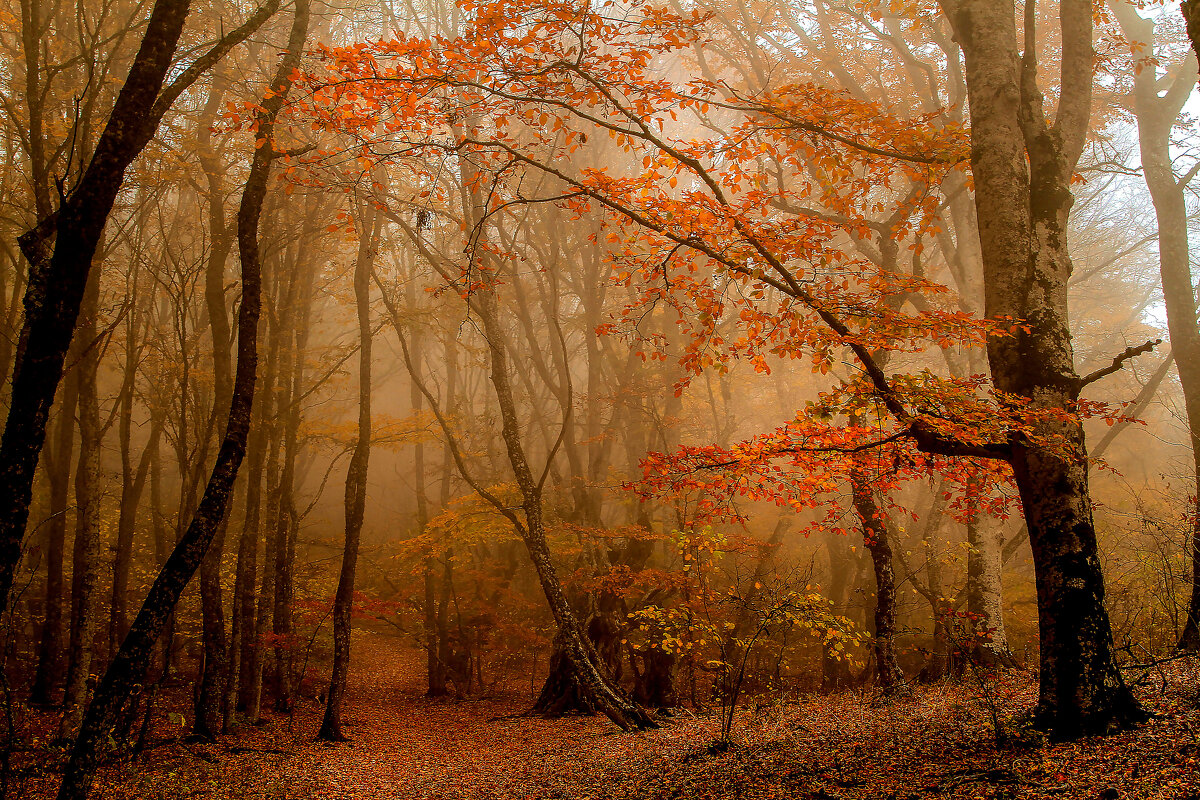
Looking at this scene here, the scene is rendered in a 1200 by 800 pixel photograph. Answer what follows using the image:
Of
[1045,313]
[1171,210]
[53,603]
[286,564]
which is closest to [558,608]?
[286,564]

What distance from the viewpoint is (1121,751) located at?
3686 millimetres

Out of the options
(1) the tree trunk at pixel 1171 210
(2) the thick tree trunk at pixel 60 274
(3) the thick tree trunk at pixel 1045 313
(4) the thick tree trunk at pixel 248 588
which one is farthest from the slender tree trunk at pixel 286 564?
(1) the tree trunk at pixel 1171 210

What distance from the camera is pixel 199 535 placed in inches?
187

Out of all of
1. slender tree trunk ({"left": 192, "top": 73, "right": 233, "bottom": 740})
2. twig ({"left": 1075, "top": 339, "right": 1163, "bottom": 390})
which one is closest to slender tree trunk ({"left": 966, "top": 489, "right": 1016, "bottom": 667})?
twig ({"left": 1075, "top": 339, "right": 1163, "bottom": 390})

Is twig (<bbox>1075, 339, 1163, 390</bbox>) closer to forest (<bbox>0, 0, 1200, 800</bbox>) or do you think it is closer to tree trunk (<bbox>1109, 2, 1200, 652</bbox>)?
forest (<bbox>0, 0, 1200, 800</bbox>)

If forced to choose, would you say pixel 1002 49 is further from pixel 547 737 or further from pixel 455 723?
pixel 455 723

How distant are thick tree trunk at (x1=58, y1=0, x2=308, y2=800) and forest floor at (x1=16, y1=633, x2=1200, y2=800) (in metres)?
1.62

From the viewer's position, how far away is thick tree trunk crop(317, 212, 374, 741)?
9320 mm

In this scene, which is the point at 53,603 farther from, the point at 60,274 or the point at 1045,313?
the point at 1045,313

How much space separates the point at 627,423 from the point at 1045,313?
1138 centimetres

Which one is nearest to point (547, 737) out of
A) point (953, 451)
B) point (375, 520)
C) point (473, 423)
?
point (953, 451)

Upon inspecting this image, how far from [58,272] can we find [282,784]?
5992 millimetres

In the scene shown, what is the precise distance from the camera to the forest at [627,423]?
4387 mm

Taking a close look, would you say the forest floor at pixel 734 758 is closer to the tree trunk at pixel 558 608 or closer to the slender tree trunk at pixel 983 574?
the tree trunk at pixel 558 608
